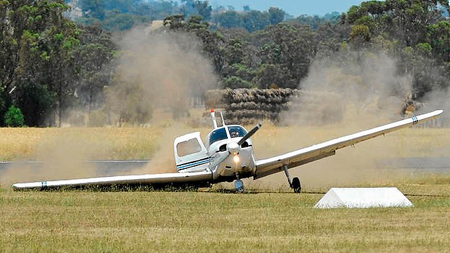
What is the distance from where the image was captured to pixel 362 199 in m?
22.2

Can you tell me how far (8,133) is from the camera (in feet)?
226

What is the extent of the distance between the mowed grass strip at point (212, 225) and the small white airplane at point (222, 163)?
7.61ft

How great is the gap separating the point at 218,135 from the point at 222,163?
101 centimetres

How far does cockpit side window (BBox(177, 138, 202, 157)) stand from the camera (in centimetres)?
3006

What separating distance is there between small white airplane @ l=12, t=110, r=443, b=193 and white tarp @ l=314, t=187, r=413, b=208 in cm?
562

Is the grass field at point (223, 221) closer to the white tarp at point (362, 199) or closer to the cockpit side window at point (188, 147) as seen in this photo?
the white tarp at point (362, 199)

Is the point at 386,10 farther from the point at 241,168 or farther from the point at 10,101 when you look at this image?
the point at 241,168

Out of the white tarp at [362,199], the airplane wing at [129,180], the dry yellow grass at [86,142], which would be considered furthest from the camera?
the dry yellow grass at [86,142]

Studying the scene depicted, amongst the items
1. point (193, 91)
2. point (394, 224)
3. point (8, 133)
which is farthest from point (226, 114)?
point (394, 224)

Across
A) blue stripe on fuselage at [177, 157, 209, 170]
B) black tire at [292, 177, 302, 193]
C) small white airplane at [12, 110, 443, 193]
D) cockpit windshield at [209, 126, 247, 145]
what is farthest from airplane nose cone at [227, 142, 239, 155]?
black tire at [292, 177, 302, 193]

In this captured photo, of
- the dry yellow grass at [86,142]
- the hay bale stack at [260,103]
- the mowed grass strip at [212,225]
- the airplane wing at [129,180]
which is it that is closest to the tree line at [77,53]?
the dry yellow grass at [86,142]

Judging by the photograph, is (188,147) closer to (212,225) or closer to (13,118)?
(212,225)

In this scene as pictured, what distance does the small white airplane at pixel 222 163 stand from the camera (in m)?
28.2

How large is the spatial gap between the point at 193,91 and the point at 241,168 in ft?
104
